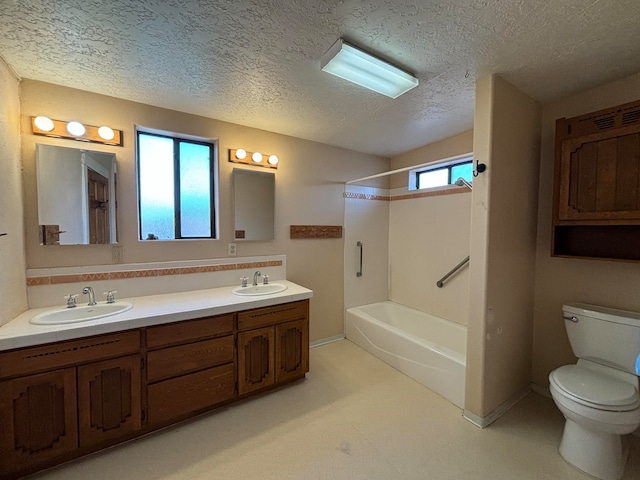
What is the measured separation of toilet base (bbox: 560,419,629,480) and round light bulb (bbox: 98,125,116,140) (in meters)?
3.61

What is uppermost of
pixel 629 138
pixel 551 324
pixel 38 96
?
pixel 38 96

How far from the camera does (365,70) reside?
5.19ft

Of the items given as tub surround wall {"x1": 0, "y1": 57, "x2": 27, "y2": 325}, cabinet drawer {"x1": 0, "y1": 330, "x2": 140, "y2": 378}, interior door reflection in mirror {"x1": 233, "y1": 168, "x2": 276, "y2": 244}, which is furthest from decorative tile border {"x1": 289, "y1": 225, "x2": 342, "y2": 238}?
tub surround wall {"x1": 0, "y1": 57, "x2": 27, "y2": 325}

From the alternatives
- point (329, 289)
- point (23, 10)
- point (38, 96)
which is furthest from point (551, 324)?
point (38, 96)

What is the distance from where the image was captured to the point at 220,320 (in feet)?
6.25

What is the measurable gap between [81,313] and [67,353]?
42cm

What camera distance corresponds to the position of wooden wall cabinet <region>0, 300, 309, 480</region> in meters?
1.38

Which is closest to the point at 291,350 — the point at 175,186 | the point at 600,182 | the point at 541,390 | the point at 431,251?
the point at 175,186

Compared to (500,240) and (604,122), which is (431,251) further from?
(604,122)

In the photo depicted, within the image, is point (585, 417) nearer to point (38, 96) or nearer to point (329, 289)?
point (329, 289)

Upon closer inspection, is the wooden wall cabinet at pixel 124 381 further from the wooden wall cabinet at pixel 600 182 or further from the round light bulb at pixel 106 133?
the wooden wall cabinet at pixel 600 182

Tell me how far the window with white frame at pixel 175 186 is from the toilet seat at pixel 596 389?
2.78m

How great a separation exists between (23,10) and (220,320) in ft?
6.19

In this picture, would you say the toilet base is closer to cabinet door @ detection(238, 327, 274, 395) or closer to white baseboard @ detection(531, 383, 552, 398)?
white baseboard @ detection(531, 383, 552, 398)
